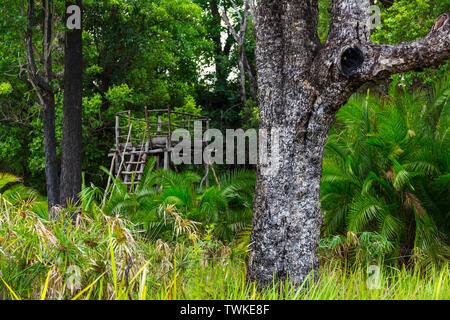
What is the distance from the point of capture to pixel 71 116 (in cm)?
1006

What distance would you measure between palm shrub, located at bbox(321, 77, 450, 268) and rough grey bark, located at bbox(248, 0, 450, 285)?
6.90 feet

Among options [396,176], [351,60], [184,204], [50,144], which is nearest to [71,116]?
[50,144]

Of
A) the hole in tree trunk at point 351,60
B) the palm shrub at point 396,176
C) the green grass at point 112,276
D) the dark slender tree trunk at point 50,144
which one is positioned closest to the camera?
the green grass at point 112,276

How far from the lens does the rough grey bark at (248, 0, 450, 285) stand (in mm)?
4398

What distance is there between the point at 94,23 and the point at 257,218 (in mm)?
12738

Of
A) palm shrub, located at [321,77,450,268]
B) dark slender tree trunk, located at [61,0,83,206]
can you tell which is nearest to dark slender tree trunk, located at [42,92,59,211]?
dark slender tree trunk, located at [61,0,83,206]

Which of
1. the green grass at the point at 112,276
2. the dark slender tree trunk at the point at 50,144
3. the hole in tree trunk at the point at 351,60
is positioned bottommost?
the green grass at the point at 112,276

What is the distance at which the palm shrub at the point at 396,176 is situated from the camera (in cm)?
650

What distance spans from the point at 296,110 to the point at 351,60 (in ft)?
2.31

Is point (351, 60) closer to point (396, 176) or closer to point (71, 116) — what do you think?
point (396, 176)

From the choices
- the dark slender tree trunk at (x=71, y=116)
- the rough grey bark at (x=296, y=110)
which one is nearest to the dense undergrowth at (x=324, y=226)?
the rough grey bark at (x=296, y=110)

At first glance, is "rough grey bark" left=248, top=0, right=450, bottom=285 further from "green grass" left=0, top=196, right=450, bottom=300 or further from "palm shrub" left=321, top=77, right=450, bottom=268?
"palm shrub" left=321, top=77, right=450, bottom=268

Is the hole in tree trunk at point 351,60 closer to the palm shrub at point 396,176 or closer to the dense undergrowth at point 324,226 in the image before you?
the dense undergrowth at point 324,226

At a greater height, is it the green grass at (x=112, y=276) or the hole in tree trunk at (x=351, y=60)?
the hole in tree trunk at (x=351, y=60)
